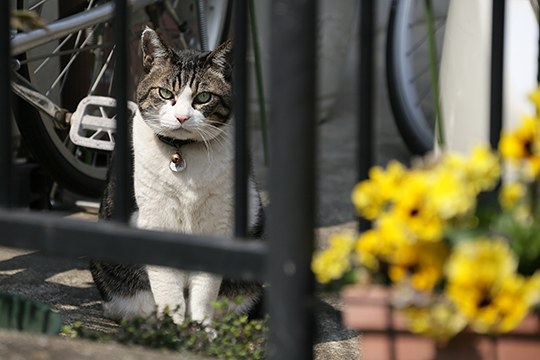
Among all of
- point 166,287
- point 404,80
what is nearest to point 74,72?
point 166,287

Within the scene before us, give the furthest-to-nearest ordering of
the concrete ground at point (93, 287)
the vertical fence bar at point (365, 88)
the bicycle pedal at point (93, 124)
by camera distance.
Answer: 1. the bicycle pedal at point (93, 124)
2. the concrete ground at point (93, 287)
3. the vertical fence bar at point (365, 88)

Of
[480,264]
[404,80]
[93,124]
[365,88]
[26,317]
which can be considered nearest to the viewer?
[480,264]

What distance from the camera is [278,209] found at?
5.59 ft

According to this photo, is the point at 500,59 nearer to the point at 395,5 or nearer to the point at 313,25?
the point at 313,25

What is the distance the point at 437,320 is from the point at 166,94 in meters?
1.81

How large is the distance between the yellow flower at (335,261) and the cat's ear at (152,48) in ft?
5.37

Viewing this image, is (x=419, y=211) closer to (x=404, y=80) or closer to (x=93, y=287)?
(x=93, y=287)

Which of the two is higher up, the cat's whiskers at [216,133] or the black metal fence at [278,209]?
the cat's whiskers at [216,133]

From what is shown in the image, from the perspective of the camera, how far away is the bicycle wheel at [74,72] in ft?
11.8

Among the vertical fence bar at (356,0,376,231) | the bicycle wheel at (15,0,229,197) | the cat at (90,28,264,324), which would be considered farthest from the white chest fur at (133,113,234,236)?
Result: the vertical fence bar at (356,0,376,231)

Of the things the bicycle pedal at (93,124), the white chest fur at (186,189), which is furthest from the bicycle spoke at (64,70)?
the white chest fur at (186,189)

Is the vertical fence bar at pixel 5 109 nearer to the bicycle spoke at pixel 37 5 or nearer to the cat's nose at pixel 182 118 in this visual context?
the cat's nose at pixel 182 118

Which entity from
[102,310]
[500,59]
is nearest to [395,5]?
[102,310]

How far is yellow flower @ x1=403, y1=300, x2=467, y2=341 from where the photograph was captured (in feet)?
5.17
